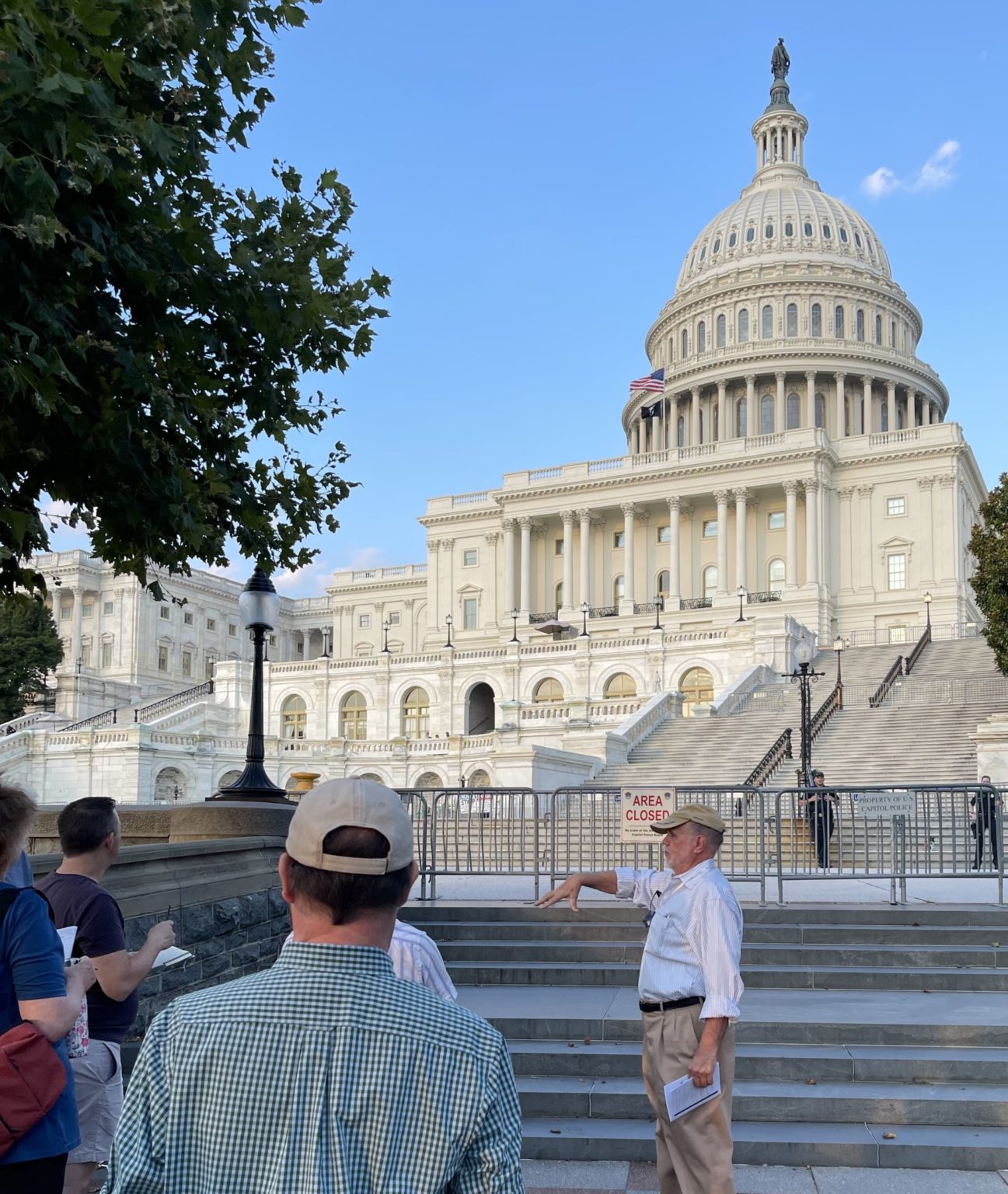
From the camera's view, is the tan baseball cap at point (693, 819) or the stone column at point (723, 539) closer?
the tan baseball cap at point (693, 819)

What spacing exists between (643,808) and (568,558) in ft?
239

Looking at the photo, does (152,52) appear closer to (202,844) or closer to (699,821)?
(202,844)

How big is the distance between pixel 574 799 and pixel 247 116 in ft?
28.2

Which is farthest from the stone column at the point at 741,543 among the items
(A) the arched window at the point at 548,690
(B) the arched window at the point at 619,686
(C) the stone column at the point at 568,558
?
(B) the arched window at the point at 619,686

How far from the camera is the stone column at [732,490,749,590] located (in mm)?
77938

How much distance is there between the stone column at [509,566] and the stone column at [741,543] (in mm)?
15352

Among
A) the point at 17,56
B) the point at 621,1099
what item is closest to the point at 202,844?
the point at 621,1099

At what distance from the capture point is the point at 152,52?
10133 mm

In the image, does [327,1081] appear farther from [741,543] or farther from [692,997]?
[741,543]

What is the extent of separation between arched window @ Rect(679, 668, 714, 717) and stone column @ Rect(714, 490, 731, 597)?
77.0 ft

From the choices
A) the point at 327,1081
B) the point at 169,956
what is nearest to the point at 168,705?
the point at 169,956

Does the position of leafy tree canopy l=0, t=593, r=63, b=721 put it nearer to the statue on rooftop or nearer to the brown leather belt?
the brown leather belt

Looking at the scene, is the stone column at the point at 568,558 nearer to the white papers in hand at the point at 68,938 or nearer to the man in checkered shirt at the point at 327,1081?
the white papers in hand at the point at 68,938

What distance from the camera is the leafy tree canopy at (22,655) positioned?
6456 centimetres
